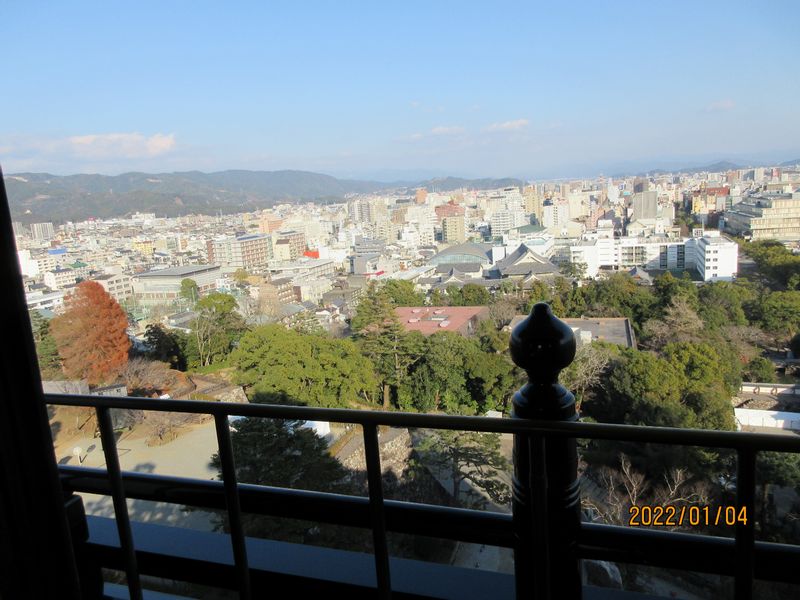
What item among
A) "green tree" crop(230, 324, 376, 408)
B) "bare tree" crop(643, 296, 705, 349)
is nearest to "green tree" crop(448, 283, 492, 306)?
A: "green tree" crop(230, 324, 376, 408)

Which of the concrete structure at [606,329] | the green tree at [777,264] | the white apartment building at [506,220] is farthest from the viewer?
the white apartment building at [506,220]

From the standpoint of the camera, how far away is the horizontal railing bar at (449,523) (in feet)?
1.73

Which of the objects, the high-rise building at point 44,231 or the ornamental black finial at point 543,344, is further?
the high-rise building at point 44,231

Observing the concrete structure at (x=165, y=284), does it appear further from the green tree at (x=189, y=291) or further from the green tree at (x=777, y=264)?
the green tree at (x=777, y=264)

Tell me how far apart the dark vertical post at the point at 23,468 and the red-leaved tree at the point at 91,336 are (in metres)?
7.39

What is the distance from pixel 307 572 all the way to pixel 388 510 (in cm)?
25

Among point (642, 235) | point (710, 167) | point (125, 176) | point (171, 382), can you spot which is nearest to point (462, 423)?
point (171, 382)

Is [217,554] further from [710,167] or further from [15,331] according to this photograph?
[710,167]

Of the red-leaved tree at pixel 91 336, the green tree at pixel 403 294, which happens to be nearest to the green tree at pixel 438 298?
the green tree at pixel 403 294

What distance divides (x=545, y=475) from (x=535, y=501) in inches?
1.2

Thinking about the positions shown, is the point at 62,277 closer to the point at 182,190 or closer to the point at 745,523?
the point at 182,190

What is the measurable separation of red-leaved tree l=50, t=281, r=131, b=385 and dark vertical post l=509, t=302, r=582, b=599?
24.7 feet

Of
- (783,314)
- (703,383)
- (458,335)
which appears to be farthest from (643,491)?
(783,314)

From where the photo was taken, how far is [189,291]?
1125cm
